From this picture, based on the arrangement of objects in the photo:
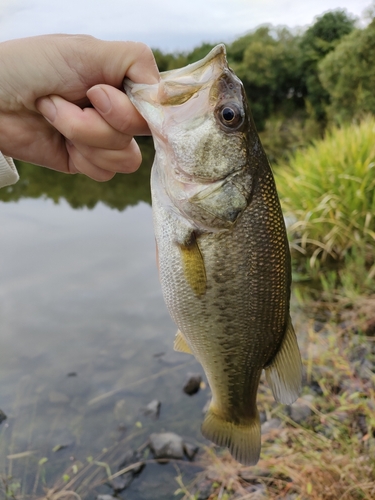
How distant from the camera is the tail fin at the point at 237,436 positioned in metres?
1.96

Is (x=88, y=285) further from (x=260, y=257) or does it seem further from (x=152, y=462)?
(x=260, y=257)

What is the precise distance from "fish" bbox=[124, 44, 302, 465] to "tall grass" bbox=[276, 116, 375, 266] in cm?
432

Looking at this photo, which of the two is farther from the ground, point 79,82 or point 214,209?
point 79,82

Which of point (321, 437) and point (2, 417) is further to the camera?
point (2, 417)

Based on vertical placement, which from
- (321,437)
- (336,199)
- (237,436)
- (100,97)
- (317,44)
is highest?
(317,44)

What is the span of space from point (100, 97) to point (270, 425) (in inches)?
126

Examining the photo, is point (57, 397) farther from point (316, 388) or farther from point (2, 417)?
point (316, 388)

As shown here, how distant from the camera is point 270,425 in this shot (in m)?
3.81

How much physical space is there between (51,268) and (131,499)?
604 centimetres

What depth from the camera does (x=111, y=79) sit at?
1.71 meters

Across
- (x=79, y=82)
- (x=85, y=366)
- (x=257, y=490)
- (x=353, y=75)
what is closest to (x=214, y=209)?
(x=79, y=82)

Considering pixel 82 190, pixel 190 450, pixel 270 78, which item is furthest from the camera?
pixel 270 78

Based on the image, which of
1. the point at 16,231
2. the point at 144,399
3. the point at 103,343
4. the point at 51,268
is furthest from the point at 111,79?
the point at 16,231

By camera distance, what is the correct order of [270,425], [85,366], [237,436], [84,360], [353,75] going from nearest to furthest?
[237,436] < [270,425] < [85,366] < [84,360] < [353,75]
